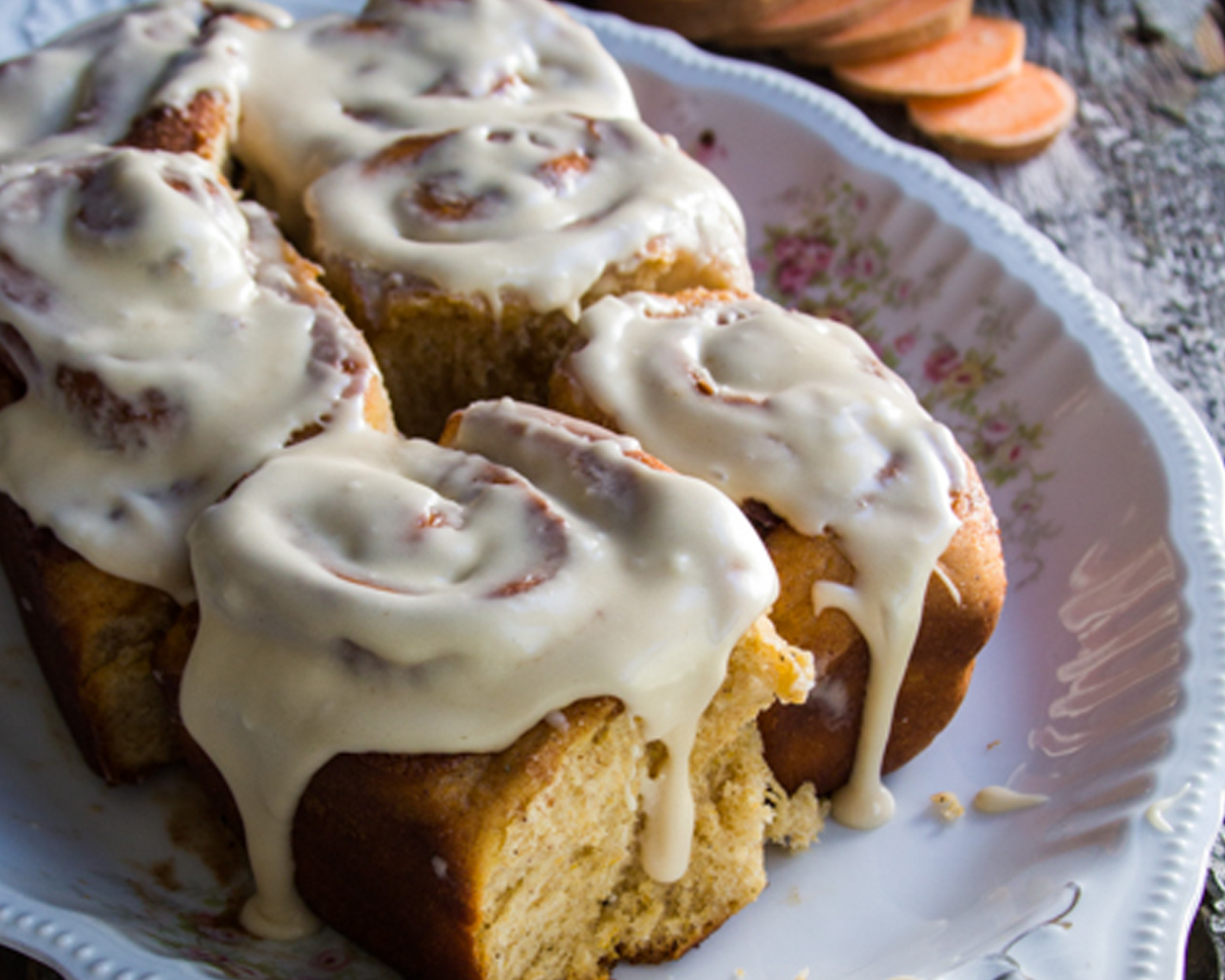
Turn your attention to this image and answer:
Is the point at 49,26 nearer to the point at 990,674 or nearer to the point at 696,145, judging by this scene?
the point at 696,145

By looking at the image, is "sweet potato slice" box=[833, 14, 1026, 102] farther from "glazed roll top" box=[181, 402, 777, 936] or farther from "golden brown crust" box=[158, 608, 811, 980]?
"golden brown crust" box=[158, 608, 811, 980]

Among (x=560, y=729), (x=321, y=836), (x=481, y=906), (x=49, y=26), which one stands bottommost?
(x=49, y=26)

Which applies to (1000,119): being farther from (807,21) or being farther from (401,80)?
(401,80)

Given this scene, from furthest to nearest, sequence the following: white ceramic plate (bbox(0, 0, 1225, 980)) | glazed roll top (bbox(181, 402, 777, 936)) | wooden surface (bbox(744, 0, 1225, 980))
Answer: wooden surface (bbox(744, 0, 1225, 980)) → white ceramic plate (bbox(0, 0, 1225, 980)) → glazed roll top (bbox(181, 402, 777, 936))

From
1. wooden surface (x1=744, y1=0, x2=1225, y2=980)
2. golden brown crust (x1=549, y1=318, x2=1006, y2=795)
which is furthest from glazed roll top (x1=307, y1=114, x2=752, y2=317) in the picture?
wooden surface (x1=744, y1=0, x2=1225, y2=980)

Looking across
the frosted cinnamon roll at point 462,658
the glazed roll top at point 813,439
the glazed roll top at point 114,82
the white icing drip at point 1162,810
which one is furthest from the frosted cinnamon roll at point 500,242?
the white icing drip at point 1162,810

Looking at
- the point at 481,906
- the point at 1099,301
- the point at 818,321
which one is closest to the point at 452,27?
the point at 818,321
